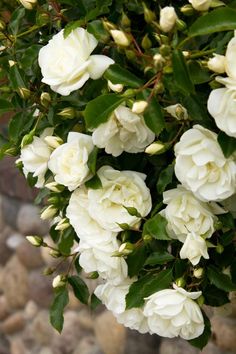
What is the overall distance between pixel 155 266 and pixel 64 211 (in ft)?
0.58

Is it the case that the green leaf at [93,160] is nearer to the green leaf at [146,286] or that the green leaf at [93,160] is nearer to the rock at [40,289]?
the green leaf at [146,286]

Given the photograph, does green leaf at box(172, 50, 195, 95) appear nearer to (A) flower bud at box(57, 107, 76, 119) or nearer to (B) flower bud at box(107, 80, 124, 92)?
(B) flower bud at box(107, 80, 124, 92)

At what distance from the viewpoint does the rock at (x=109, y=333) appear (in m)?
2.24

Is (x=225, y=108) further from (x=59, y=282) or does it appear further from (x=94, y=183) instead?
(x=59, y=282)

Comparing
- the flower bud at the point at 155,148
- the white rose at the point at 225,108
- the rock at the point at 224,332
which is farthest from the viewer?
the rock at the point at 224,332

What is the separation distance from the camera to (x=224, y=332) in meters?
1.80

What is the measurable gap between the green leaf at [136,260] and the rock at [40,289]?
161cm

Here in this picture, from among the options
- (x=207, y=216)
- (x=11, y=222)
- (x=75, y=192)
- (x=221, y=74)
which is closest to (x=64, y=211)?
(x=75, y=192)

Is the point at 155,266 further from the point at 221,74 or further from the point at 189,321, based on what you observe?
the point at 221,74

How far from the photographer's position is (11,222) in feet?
8.89

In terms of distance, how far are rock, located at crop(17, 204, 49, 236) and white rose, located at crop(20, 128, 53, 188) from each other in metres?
1.53

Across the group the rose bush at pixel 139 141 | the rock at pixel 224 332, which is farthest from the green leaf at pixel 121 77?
the rock at pixel 224 332

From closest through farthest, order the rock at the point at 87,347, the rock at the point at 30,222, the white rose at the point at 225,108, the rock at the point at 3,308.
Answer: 1. the white rose at the point at 225,108
2. the rock at the point at 87,347
3. the rock at the point at 30,222
4. the rock at the point at 3,308

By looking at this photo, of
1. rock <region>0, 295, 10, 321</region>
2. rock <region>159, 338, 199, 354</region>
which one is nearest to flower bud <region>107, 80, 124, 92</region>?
rock <region>159, 338, 199, 354</region>
